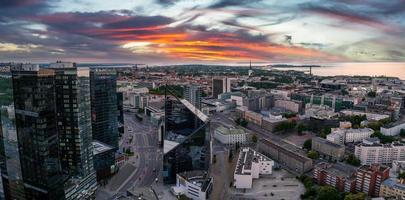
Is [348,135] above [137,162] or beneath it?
above

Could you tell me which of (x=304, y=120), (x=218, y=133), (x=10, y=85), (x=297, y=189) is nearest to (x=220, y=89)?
(x=304, y=120)

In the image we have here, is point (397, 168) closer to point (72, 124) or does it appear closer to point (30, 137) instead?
point (72, 124)

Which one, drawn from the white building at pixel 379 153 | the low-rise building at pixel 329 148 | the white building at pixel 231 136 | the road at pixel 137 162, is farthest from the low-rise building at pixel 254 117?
the white building at pixel 379 153

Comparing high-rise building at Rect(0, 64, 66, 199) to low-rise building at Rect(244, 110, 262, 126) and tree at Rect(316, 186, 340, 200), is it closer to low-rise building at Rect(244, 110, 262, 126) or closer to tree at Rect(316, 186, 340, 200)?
tree at Rect(316, 186, 340, 200)

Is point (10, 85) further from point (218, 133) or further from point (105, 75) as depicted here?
point (218, 133)

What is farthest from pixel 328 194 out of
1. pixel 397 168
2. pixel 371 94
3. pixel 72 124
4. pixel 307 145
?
pixel 371 94

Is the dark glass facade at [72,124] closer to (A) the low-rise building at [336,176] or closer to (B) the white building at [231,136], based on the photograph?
(A) the low-rise building at [336,176]
